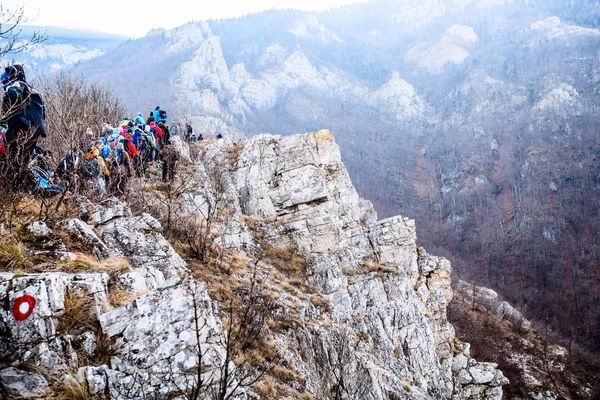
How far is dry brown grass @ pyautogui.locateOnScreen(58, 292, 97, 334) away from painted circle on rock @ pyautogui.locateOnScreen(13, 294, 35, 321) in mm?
293

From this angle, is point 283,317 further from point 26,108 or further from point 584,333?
point 584,333

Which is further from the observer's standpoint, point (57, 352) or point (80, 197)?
point (80, 197)

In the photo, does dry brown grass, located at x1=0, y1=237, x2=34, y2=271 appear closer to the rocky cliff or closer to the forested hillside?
the rocky cliff

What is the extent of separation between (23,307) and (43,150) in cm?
747

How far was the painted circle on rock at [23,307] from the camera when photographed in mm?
3184

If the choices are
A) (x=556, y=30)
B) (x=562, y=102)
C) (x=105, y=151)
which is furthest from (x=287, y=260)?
(x=556, y=30)

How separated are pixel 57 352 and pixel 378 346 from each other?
1190cm

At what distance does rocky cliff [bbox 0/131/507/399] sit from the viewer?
10.8 ft

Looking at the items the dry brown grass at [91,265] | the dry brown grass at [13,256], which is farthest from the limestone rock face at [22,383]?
the dry brown grass at [91,265]

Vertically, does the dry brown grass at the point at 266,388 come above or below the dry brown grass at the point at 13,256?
below

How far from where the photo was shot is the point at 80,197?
21.9ft

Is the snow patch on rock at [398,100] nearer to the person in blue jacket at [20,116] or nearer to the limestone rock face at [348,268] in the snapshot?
the limestone rock face at [348,268]

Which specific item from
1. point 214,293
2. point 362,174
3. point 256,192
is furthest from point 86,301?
point 362,174

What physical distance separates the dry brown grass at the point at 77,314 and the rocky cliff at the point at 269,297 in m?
0.01
